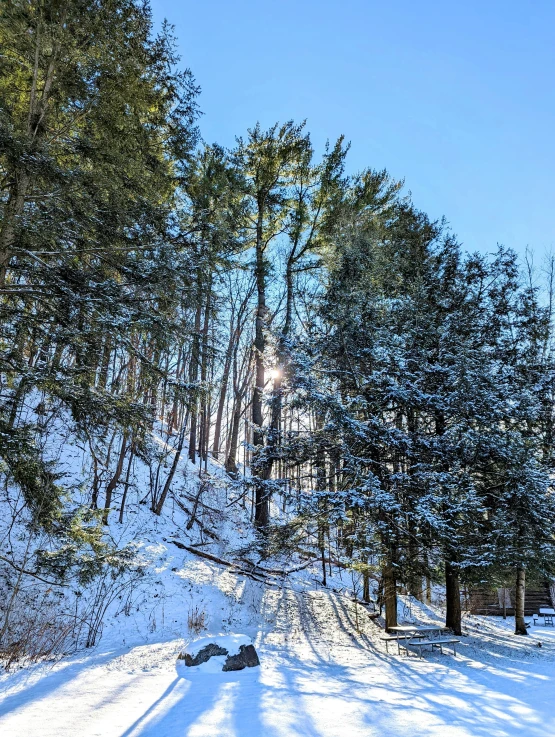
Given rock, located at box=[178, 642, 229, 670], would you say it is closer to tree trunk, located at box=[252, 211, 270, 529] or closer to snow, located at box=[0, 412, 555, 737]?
snow, located at box=[0, 412, 555, 737]

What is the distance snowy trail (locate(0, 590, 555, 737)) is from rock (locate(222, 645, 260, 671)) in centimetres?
17

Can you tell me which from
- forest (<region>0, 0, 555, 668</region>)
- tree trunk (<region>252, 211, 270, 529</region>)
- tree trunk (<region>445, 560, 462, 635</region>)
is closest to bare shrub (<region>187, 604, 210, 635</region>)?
forest (<region>0, 0, 555, 668</region>)

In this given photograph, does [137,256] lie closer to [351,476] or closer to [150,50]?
[150,50]

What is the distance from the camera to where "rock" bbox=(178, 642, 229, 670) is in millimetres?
5805

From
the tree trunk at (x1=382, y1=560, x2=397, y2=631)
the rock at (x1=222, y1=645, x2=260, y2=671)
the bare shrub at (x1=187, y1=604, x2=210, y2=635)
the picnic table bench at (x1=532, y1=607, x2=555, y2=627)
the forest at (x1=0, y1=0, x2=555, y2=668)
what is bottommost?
the picnic table bench at (x1=532, y1=607, x2=555, y2=627)

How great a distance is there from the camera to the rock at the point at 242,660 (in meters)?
5.76

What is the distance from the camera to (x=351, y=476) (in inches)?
357

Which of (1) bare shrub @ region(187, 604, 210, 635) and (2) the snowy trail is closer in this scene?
(2) the snowy trail

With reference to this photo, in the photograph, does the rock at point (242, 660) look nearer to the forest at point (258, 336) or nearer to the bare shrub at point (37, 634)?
the forest at point (258, 336)

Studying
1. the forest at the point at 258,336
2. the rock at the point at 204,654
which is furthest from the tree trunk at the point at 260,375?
the rock at the point at 204,654

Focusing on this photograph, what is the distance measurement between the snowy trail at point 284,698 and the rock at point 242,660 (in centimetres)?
17

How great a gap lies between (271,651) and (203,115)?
33.9 ft

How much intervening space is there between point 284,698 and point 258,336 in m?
11.2

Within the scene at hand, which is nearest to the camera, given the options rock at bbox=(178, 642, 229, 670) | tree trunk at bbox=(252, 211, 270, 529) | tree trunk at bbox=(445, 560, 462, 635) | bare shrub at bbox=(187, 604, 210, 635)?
rock at bbox=(178, 642, 229, 670)
